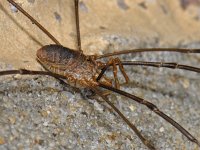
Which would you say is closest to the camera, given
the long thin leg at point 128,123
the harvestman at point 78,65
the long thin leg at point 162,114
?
the long thin leg at point 162,114

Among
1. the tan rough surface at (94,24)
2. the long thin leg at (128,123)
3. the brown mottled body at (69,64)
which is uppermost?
the tan rough surface at (94,24)

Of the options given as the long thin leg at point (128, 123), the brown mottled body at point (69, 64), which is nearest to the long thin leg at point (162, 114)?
the long thin leg at point (128, 123)

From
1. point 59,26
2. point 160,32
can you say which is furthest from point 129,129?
point 160,32

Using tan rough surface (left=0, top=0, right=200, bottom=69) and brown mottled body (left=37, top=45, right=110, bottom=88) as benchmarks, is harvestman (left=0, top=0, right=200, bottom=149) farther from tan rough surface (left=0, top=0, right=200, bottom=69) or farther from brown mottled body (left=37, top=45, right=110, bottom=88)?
tan rough surface (left=0, top=0, right=200, bottom=69)

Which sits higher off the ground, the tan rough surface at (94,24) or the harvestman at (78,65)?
the tan rough surface at (94,24)

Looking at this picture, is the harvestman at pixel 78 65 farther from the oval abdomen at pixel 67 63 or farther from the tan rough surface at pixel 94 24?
the tan rough surface at pixel 94 24

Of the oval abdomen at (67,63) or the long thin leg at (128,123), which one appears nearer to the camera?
the long thin leg at (128,123)

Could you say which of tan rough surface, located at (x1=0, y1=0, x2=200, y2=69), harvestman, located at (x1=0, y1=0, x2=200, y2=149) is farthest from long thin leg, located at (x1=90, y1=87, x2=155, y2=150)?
tan rough surface, located at (x1=0, y1=0, x2=200, y2=69)

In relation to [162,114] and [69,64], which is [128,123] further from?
[69,64]
